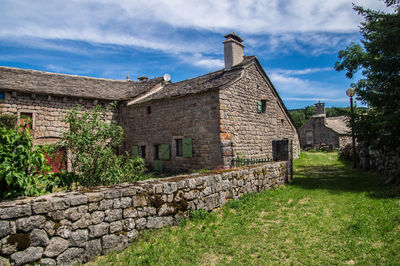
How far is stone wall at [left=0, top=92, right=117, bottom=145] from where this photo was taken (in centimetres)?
1309

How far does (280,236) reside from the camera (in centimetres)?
487

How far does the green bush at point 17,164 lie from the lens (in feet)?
12.6

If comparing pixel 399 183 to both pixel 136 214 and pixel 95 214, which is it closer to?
pixel 136 214

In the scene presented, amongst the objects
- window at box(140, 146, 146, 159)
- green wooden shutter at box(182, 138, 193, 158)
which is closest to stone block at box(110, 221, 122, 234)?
green wooden shutter at box(182, 138, 193, 158)

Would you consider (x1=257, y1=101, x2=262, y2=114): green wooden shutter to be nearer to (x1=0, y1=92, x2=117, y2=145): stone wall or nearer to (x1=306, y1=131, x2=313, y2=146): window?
(x1=0, y1=92, x2=117, y2=145): stone wall

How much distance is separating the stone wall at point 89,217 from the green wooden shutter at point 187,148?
23.9 ft

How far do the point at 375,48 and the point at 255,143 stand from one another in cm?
705


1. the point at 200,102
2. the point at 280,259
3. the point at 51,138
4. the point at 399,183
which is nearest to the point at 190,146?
A: the point at 200,102

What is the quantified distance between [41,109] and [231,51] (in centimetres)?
1101

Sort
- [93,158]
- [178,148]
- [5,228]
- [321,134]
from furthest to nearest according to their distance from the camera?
1. [321,134]
2. [178,148]
3. [93,158]
4. [5,228]

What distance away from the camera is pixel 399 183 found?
8664 millimetres

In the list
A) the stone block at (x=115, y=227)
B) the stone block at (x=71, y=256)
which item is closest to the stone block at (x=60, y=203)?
the stone block at (x=71, y=256)

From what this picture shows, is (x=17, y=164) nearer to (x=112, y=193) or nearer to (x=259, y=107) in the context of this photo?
(x=112, y=193)

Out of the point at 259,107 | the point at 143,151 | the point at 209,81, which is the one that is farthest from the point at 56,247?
the point at 259,107
